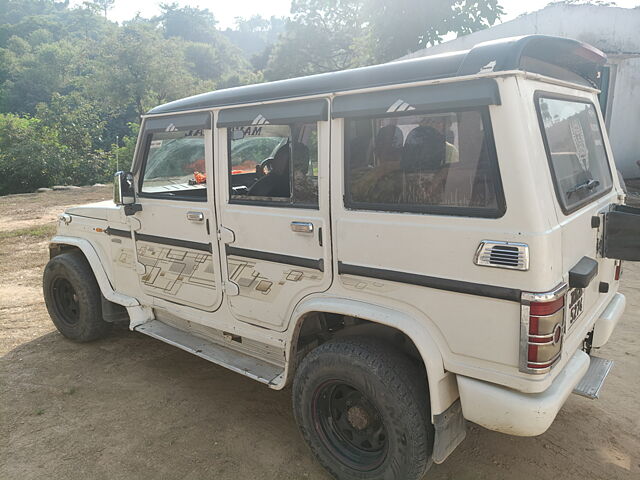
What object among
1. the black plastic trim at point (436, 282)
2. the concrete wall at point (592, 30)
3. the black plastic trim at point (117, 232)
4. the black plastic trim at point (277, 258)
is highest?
the concrete wall at point (592, 30)

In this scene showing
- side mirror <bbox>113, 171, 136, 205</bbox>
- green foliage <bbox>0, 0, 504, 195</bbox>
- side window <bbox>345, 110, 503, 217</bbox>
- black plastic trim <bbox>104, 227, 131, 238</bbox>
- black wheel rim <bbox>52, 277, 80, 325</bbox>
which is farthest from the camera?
green foliage <bbox>0, 0, 504, 195</bbox>

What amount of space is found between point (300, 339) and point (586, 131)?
2151 millimetres

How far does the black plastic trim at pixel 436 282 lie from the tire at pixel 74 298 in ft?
9.23

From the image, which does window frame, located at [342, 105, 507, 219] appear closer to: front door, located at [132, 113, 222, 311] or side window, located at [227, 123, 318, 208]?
side window, located at [227, 123, 318, 208]

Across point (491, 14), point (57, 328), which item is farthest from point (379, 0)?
point (57, 328)

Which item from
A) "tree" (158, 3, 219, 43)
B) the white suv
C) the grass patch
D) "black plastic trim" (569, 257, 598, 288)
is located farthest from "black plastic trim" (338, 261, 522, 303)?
"tree" (158, 3, 219, 43)

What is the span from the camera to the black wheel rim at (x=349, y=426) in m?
2.73

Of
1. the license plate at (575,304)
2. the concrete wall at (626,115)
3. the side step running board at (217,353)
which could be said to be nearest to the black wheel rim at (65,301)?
the side step running board at (217,353)

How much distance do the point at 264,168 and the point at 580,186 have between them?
1.90m

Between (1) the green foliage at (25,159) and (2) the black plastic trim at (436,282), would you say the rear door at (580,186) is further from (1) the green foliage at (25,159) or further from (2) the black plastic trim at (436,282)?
(1) the green foliage at (25,159)

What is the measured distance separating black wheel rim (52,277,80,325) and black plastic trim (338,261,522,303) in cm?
316

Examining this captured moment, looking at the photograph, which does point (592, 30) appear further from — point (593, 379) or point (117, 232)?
Result: point (117, 232)

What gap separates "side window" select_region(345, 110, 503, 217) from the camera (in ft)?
7.41

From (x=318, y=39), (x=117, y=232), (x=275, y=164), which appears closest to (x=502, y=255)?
(x=275, y=164)
